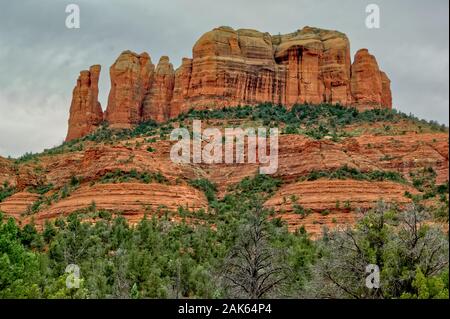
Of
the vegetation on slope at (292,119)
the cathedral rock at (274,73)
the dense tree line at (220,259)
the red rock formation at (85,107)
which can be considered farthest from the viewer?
the red rock formation at (85,107)

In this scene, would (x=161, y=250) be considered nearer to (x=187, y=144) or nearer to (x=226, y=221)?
(x=226, y=221)

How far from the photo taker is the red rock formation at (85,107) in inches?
4254

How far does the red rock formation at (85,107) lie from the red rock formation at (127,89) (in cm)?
243

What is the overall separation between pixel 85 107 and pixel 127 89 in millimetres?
7905

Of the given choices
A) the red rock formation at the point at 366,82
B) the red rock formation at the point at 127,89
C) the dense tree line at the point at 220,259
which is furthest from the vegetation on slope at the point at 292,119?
the dense tree line at the point at 220,259

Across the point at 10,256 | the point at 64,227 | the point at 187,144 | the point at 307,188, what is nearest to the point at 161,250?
the point at 64,227

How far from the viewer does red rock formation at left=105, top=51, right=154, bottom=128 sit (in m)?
106

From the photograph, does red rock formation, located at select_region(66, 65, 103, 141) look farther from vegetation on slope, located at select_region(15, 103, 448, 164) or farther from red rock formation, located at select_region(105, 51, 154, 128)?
vegetation on slope, located at select_region(15, 103, 448, 164)

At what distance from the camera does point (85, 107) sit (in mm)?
109500

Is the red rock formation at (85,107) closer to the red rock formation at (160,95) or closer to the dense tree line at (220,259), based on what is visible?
the red rock formation at (160,95)

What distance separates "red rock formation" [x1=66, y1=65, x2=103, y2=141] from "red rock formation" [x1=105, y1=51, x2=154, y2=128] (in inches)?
95.8

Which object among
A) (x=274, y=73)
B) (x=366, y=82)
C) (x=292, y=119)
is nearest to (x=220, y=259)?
(x=292, y=119)

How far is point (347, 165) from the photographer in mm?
62969

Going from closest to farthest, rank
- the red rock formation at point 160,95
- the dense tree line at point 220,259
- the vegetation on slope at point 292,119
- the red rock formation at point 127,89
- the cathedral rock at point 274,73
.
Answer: the dense tree line at point 220,259, the vegetation on slope at point 292,119, the cathedral rock at point 274,73, the red rock formation at point 127,89, the red rock formation at point 160,95
